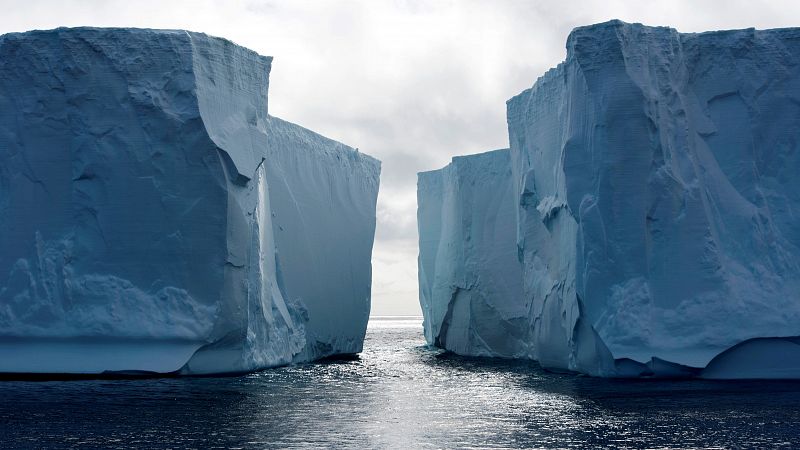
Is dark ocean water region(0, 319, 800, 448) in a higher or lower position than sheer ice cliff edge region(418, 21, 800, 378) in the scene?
lower

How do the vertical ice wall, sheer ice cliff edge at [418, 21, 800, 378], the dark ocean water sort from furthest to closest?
1. the vertical ice wall
2. sheer ice cliff edge at [418, 21, 800, 378]
3. the dark ocean water

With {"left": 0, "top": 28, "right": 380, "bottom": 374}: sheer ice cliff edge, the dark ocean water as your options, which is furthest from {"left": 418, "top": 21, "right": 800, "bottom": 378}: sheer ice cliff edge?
{"left": 0, "top": 28, "right": 380, "bottom": 374}: sheer ice cliff edge

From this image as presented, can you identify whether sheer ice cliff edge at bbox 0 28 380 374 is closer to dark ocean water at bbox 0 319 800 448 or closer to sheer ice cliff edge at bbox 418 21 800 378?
dark ocean water at bbox 0 319 800 448

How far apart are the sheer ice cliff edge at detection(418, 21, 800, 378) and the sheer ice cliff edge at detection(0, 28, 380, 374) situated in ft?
16.1

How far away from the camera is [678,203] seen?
13.5 meters

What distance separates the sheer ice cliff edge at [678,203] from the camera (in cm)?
1304

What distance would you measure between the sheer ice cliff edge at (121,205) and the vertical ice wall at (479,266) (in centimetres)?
674

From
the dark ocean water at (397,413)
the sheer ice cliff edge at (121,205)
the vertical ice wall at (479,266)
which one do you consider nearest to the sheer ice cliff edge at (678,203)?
the dark ocean water at (397,413)

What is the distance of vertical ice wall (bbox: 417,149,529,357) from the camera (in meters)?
19.4

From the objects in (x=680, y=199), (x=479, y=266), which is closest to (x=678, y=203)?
(x=680, y=199)

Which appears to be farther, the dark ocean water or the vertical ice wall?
the vertical ice wall

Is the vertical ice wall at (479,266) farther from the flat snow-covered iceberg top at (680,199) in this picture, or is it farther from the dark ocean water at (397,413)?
the dark ocean water at (397,413)

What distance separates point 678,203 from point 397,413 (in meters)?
5.88

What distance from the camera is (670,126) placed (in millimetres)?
13789
